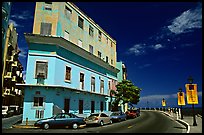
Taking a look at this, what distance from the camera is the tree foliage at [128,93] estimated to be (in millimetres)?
33469

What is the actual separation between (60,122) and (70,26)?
44.1 ft

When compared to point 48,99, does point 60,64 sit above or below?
above

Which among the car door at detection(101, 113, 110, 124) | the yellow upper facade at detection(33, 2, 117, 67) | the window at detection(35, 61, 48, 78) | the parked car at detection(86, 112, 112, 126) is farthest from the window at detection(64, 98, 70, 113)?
the yellow upper facade at detection(33, 2, 117, 67)

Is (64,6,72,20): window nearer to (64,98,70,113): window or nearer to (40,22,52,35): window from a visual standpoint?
(40,22,52,35): window

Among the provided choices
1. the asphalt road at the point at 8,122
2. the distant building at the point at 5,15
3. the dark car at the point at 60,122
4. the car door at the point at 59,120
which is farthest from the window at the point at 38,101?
the distant building at the point at 5,15

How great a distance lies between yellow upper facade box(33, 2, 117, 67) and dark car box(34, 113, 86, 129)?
1027 centimetres

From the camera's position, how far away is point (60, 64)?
23.8 m

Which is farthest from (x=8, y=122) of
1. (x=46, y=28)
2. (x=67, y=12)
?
(x=67, y=12)

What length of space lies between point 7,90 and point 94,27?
21686 millimetres

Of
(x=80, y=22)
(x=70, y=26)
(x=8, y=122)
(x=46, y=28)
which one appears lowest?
(x=8, y=122)

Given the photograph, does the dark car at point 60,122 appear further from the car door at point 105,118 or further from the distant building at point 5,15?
the distant building at point 5,15

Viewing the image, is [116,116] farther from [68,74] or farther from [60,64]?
[60,64]

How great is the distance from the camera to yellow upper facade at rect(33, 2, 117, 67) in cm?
2395

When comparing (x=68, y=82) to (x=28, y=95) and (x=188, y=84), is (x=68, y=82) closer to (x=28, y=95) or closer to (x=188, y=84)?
(x=28, y=95)
